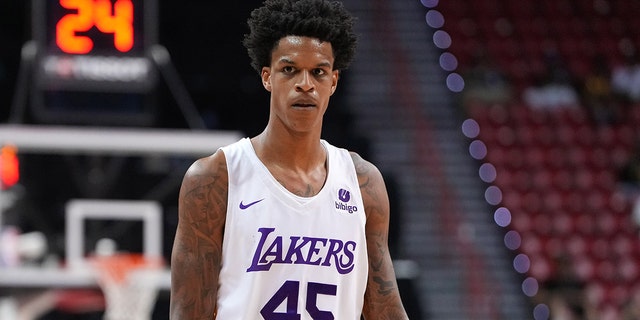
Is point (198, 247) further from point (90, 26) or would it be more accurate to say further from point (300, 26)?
point (90, 26)

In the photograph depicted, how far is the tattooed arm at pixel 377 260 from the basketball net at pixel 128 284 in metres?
5.20

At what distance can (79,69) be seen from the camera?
8344 mm

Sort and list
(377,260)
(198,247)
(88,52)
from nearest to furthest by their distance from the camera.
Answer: (198,247) < (377,260) < (88,52)

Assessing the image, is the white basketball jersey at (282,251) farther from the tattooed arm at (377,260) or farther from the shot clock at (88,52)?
the shot clock at (88,52)

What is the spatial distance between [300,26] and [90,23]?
197 inches

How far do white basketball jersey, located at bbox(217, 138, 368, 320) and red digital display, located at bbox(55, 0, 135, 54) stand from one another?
192 inches

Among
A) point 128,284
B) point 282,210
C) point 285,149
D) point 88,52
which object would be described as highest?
point 88,52

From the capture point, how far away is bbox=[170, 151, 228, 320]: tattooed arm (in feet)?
11.7

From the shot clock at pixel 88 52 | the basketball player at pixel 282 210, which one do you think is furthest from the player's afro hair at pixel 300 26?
the shot clock at pixel 88 52

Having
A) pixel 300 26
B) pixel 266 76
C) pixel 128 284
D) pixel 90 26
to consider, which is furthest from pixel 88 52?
pixel 300 26

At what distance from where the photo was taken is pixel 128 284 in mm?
9047

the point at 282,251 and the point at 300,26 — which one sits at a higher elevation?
the point at 300,26

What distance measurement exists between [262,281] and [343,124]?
10.7 m

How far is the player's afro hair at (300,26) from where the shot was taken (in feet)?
12.1
